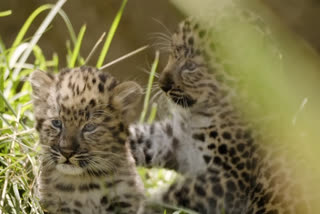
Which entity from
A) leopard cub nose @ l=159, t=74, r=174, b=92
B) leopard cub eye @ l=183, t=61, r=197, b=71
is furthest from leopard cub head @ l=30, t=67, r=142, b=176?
leopard cub eye @ l=183, t=61, r=197, b=71

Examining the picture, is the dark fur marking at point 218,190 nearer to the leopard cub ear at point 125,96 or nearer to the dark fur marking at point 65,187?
the leopard cub ear at point 125,96

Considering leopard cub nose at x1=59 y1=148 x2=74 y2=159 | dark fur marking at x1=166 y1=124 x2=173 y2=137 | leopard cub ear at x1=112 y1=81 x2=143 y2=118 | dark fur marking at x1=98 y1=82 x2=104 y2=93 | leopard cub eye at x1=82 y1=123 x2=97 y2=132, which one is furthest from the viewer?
dark fur marking at x1=166 y1=124 x2=173 y2=137

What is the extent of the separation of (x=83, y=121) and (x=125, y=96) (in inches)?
16.2

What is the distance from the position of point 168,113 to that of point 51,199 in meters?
1.62

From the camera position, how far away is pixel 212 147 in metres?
5.84

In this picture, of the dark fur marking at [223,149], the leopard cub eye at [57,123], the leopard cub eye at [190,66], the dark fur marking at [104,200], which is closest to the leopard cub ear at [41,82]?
the leopard cub eye at [57,123]

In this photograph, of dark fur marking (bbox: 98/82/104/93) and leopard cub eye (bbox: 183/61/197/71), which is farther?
leopard cub eye (bbox: 183/61/197/71)

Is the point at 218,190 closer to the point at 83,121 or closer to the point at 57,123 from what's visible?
the point at 83,121

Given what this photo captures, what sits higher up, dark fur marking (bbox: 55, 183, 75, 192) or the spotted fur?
the spotted fur

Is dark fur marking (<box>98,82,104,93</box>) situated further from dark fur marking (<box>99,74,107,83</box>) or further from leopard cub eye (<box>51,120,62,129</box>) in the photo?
leopard cub eye (<box>51,120,62,129</box>)

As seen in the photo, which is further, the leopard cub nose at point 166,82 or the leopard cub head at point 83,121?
the leopard cub nose at point 166,82

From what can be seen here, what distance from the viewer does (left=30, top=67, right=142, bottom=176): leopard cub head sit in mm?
5008

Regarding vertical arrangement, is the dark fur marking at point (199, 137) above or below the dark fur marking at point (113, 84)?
above

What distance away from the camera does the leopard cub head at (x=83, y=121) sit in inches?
197
